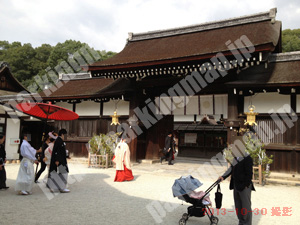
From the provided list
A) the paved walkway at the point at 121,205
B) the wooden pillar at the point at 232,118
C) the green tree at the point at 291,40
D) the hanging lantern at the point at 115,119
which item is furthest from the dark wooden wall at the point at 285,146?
the green tree at the point at 291,40

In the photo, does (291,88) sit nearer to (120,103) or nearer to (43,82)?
(120,103)

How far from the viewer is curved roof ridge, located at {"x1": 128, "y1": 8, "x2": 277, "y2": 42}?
40.8 ft

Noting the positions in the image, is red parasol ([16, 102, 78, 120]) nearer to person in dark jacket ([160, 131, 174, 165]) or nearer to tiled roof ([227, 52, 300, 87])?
person in dark jacket ([160, 131, 174, 165])

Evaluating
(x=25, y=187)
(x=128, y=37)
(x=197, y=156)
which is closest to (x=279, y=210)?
(x=25, y=187)

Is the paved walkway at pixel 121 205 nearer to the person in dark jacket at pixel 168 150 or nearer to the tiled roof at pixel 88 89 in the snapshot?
the person in dark jacket at pixel 168 150

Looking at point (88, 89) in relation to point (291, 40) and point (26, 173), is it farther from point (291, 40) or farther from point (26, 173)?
point (291, 40)

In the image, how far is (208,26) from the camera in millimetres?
14094

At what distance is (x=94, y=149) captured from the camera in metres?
12.1

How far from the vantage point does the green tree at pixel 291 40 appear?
30.3 meters

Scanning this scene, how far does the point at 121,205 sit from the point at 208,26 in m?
11.4

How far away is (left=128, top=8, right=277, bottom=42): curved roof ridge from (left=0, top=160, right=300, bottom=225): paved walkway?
8.11 metres

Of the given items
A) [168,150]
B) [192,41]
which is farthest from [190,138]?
[192,41]

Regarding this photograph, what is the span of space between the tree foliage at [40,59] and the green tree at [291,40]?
82.2ft

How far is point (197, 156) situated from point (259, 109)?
11.3 meters
